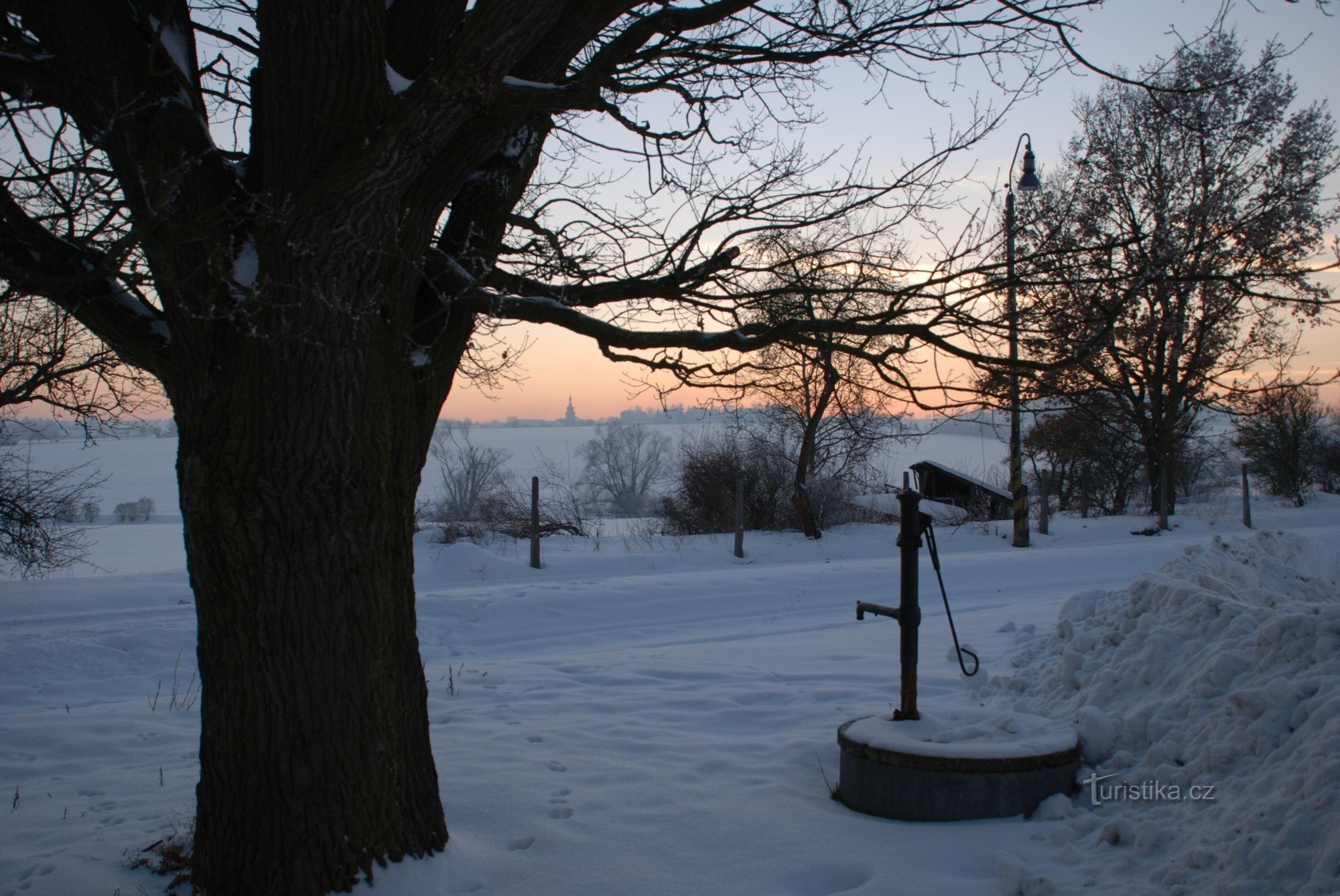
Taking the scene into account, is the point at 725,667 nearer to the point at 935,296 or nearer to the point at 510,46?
the point at 935,296

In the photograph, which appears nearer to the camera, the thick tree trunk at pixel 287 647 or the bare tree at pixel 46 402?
the thick tree trunk at pixel 287 647

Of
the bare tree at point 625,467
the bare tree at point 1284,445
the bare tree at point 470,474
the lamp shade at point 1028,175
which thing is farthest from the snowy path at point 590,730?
the bare tree at point 625,467

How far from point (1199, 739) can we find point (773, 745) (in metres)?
2.05

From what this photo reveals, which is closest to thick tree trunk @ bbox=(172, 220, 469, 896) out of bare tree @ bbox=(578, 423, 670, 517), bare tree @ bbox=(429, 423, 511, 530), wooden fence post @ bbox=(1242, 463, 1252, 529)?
wooden fence post @ bbox=(1242, 463, 1252, 529)

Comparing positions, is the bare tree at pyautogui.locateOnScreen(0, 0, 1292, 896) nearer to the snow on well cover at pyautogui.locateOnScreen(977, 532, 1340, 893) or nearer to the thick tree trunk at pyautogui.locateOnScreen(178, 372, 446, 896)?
the thick tree trunk at pyautogui.locateOnScreen(178, 372, 446, 896)

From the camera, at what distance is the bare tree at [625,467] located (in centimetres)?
4947

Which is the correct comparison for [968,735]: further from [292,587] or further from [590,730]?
[292,587]

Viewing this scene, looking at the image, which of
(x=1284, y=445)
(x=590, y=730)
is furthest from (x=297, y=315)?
(x=1284, y=445)

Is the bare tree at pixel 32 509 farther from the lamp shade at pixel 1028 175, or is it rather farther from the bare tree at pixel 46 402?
the lamp shade at pixel 1028 175

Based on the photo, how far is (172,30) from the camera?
10.2 ft

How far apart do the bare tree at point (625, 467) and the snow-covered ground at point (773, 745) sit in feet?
131

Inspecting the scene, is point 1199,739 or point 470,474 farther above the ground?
point 470,474

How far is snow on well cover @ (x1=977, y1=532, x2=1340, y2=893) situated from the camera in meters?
2.64

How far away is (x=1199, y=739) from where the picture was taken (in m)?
3.40
